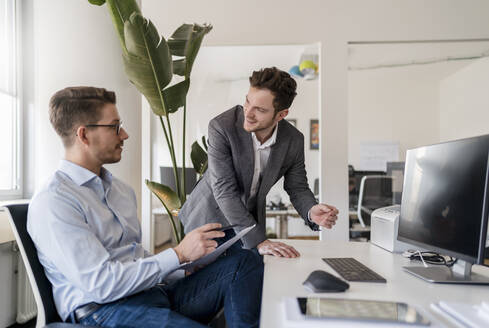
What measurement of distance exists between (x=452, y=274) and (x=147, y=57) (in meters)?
2.05

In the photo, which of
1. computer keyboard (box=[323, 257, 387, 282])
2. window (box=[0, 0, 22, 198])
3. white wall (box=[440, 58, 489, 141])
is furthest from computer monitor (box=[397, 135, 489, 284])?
white wall (box=[440, 58, 489, 141])

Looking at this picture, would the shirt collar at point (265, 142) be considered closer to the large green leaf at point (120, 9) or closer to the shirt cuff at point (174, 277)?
the shirt cuff at point (174, 277)

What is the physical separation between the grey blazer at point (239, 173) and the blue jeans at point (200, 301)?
391mm

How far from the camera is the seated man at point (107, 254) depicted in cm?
105

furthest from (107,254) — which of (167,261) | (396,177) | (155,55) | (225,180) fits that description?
(396,177)

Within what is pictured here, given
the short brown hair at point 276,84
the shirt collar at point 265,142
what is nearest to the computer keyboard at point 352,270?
the shirt collar at point 265,142

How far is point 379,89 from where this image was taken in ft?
13.2

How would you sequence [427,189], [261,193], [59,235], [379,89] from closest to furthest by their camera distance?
[59,235] < [427,189] < [261,193] < [379,89]

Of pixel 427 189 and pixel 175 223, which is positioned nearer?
pixel 427 189

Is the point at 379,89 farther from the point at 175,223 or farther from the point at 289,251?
the point at 289,251

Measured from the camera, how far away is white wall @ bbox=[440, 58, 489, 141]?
3785mm

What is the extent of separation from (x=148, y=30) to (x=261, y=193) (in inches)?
49.6

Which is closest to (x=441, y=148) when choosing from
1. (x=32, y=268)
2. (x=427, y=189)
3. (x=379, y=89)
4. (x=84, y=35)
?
(x=427, y=189)

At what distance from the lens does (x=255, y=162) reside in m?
1.89
